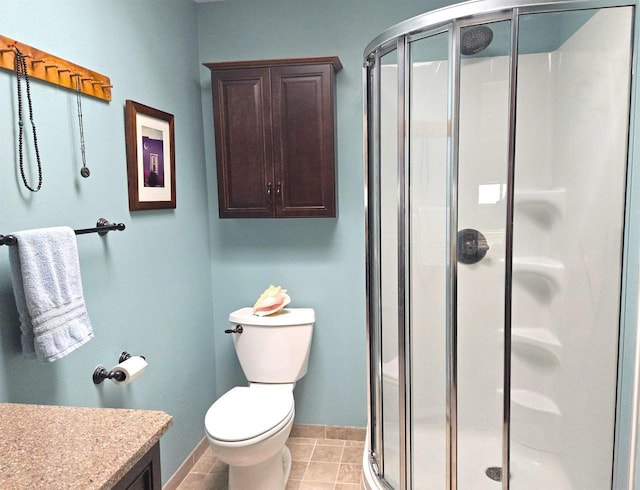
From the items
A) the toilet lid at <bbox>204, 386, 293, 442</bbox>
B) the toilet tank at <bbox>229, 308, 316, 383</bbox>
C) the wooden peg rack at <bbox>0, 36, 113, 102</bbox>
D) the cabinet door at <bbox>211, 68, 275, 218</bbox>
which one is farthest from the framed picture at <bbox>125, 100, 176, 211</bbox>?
the toilet lid at <bbox>204, 386, 293, 442</bbox>

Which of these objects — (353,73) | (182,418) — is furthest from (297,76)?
(182,418)

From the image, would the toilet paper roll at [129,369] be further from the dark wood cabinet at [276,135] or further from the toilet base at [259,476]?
the dark wood cabinet at [276,135]

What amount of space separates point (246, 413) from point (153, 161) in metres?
1.22

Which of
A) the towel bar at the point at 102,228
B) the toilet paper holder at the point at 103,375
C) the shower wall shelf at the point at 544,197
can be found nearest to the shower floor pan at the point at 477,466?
the shower wall shelf at the point at 544,197

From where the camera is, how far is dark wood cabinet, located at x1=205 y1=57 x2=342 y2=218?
254 centimetres

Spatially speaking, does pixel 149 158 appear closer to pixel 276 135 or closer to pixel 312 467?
pixel 276 135

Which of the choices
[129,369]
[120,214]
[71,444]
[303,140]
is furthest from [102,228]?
[303,140]

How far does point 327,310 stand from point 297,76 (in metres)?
1.31

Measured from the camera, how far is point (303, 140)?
258 cm

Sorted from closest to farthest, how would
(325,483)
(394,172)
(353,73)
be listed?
(394,172)
(325,483)
(353,73)

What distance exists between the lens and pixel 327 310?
112 inches

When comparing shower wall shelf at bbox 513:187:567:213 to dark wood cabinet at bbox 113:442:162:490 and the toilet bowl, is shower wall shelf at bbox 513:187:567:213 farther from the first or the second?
dark wood cabinet at bbox 113:442:162:490

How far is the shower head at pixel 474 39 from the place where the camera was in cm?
159

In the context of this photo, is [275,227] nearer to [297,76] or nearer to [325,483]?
[297,76]
